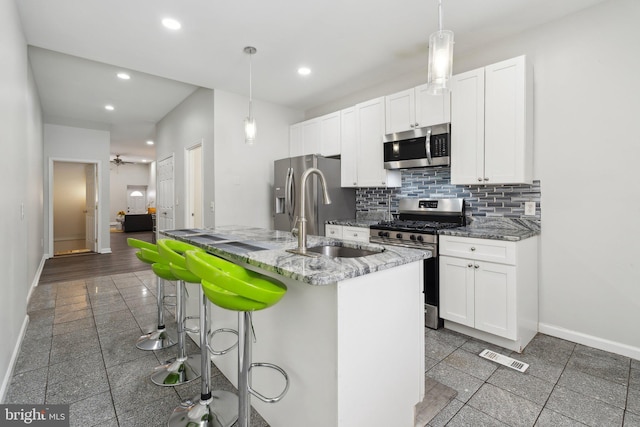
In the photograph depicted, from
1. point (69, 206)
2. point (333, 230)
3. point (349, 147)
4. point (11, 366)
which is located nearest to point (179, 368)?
point (11, 366)

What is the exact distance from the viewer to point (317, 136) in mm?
4508

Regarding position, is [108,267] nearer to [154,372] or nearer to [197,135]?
[197,135]

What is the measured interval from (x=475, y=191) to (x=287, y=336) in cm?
248

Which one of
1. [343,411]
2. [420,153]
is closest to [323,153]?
[420,153]

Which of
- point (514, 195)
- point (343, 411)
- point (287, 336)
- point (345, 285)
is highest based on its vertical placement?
point (514, 195)

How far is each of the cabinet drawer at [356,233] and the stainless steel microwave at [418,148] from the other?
775 millimetres

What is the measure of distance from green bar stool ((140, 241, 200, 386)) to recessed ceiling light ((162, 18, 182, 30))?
1.92 meters

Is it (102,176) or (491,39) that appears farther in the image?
(102,176)

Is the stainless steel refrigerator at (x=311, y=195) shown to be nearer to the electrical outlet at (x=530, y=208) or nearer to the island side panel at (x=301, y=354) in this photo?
the electrical outlet at (x=530, y=208)

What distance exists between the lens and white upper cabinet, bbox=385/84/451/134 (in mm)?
3074

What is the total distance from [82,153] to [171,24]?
5.57 meters

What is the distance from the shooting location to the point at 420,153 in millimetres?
3260

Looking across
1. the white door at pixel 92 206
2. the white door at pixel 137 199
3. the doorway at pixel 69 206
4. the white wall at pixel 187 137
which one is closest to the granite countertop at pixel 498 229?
the white wall at pixel 187 137

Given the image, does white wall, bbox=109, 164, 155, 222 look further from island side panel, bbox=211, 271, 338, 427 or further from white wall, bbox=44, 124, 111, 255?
island side panel, bbox=211, 271, 338, 427
